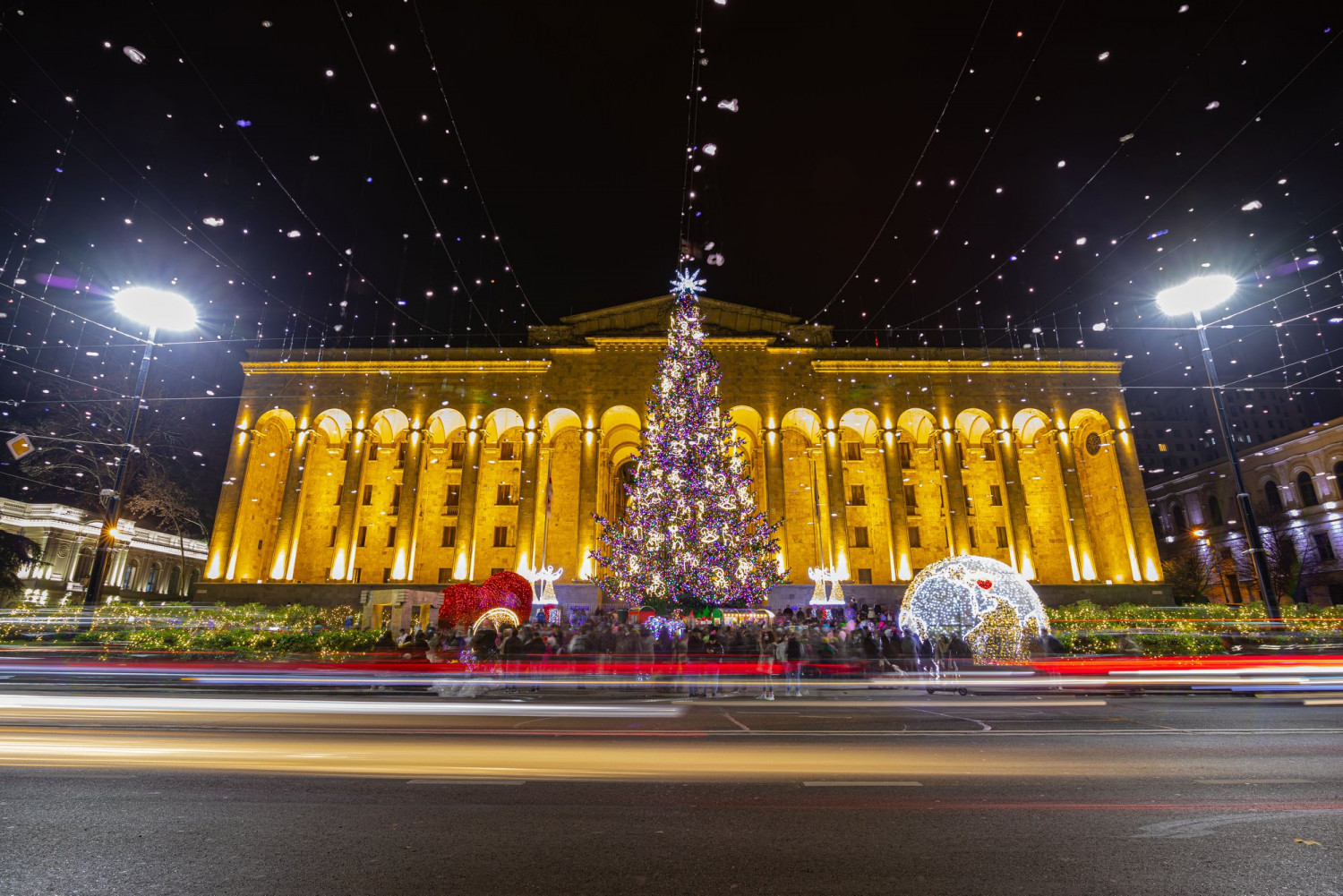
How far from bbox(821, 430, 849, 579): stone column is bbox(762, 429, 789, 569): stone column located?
2.52 meters

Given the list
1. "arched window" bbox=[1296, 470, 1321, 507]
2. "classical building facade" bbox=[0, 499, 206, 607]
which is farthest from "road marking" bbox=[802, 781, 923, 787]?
"arched window" bbox=[1296, 470, 1321, 507]

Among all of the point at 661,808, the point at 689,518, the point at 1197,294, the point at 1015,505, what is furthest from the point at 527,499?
the point at 661,808

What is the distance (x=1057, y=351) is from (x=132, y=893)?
41.1 m

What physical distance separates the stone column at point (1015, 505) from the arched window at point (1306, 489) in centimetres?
1879

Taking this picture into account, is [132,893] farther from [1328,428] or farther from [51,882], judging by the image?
Result: [1328,428]

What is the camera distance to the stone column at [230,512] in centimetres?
3198

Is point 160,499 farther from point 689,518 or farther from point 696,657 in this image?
point 696,657

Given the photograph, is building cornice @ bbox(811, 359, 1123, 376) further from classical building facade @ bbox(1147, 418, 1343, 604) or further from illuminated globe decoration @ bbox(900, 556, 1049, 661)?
illuminated globe decoration @ bbox(900, 556, 1049, 661)

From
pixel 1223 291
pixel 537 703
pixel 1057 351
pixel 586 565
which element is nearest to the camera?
pixel 537 703

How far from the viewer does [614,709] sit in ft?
31.4

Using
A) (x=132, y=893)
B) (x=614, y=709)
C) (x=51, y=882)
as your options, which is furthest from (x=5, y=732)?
(x=614, y=709)

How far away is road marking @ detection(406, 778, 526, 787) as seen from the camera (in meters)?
Answer: 5.11

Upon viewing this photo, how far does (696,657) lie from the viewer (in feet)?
46.1

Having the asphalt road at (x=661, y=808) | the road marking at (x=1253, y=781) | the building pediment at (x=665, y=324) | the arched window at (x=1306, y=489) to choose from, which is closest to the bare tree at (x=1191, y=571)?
the arched window at (x=1306, y=489)
